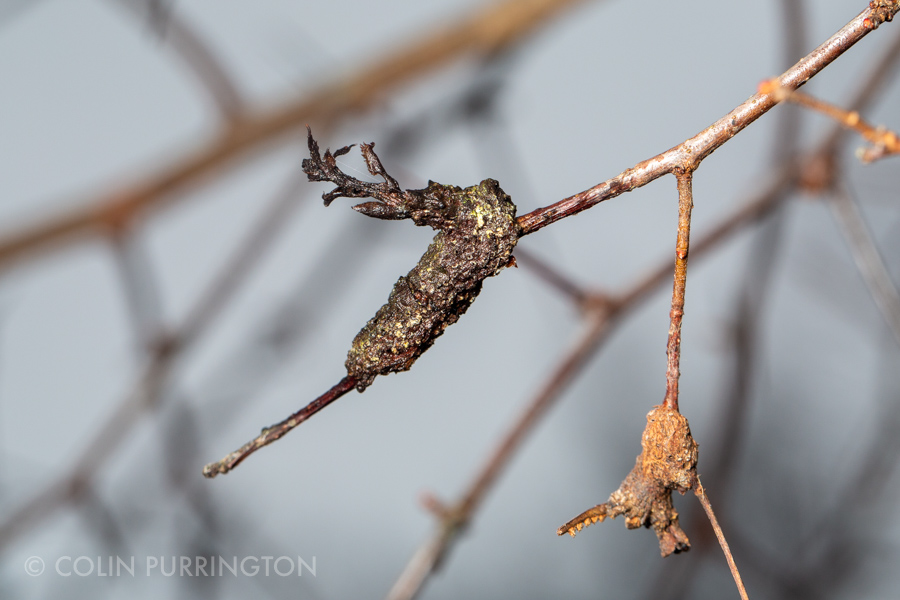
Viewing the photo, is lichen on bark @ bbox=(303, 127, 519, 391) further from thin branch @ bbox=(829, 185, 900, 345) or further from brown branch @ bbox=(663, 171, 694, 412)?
thin branch @ bbox=(829, 185, 900, 345)

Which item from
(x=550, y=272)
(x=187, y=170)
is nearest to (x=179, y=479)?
(x=187, y=170)

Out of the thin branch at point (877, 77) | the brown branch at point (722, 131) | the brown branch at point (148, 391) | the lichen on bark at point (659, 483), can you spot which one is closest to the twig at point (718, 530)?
the lichen on bark at point (659, 483)

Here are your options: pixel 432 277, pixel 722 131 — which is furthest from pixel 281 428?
pixel 722 131

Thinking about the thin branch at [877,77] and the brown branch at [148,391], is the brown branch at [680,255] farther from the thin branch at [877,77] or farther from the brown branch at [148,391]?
the brown branch at [148,391]

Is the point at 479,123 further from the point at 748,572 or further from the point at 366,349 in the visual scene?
the point at 748,572

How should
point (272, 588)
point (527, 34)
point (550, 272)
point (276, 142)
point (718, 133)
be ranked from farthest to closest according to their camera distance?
point (272, 588) → point (276, 142) → point (527, 34) → point (550, 272) → point (718, 133)

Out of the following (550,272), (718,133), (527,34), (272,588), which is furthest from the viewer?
(272,588)

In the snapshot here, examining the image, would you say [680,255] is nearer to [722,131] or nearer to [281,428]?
[722,131]
